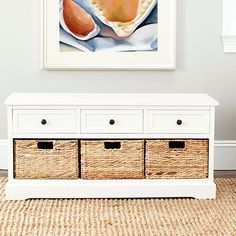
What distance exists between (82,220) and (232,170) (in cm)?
149

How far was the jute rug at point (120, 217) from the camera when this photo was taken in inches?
115

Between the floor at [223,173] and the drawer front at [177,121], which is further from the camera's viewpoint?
the floor at [223,173]

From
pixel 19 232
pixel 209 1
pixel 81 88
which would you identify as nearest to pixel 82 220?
pixel 19 232

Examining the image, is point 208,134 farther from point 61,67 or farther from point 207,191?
point 61,67

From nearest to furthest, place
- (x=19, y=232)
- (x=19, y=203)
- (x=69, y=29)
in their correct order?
1. (x=19, y=232)
2. (x=19, y=203)
3. (x=69, y=29)

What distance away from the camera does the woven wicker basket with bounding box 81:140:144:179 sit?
11.3ft

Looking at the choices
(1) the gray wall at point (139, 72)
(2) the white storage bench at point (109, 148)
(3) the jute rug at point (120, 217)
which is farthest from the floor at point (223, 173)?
(2) the white storage bench at point (109, 148)

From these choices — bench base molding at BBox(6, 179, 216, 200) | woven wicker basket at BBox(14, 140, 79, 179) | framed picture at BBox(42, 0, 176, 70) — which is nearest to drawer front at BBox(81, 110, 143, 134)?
woven wicker basket at BBox(14, 140, 79, 179)

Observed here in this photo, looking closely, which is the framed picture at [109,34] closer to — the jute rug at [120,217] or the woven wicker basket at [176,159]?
the woven wicker basket at [176,159]

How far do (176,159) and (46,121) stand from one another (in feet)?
2.39

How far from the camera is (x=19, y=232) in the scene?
288 centimetres

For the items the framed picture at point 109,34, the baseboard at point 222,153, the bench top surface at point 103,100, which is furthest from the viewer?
the baseboard at point 222,153

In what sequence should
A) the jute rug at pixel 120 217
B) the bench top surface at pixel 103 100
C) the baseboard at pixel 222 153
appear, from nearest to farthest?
the jute rug at pixel 120 217 < the bench top surface at pixel 103 100 < the baseboard at pixel 222 153

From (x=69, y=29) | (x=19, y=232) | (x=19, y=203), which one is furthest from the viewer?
(x=69, y=29)
